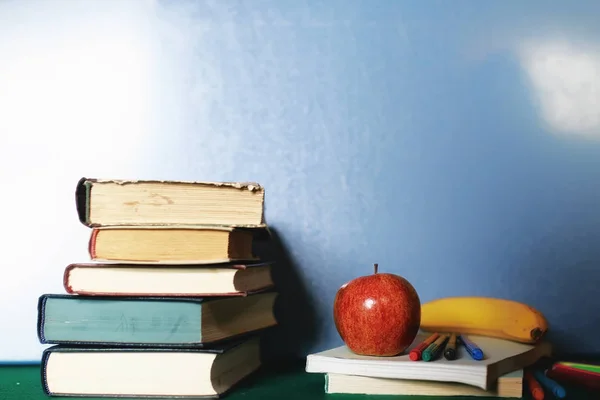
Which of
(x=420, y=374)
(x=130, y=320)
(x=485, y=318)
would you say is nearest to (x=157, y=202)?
(x=130, y=320)

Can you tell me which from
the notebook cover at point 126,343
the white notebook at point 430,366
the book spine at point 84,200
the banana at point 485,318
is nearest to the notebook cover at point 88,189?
the book spine at point 84,200

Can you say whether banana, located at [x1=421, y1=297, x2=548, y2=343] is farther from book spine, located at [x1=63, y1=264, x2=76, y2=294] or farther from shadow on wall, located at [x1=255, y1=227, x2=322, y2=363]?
book spine, located at [x1=63, y1=264, x2=76, y2=294]

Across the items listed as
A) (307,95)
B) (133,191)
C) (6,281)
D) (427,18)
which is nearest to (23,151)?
(6,281)

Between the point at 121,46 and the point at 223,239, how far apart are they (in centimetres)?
57

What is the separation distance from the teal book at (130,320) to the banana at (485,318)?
1.31 ft

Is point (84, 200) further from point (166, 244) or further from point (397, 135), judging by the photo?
point (397, 135)

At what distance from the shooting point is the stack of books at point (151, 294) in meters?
0.89

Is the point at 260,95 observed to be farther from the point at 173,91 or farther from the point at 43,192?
the point at 43,192

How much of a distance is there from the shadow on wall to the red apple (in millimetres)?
285

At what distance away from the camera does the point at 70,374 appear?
91 cm

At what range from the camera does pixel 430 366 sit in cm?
86

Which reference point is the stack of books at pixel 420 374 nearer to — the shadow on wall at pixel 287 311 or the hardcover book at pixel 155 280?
the hardcover book at pixel 155 280

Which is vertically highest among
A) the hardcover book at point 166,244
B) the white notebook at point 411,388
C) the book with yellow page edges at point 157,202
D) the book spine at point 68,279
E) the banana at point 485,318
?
the book with yellow page edges at point 157,202

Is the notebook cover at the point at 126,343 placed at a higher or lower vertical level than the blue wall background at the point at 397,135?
lower
